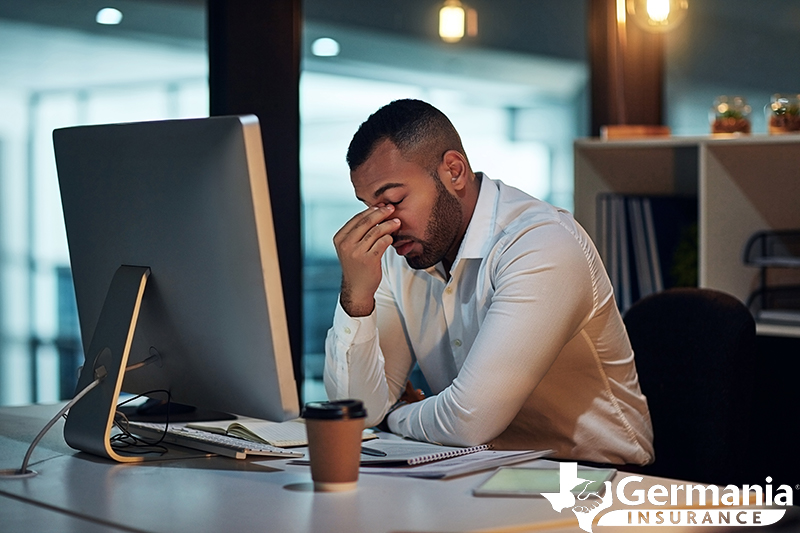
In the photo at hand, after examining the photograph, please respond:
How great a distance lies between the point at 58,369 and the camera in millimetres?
2504

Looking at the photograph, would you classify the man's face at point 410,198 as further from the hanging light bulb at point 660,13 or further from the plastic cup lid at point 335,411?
the hanging light bulb at point 660,13

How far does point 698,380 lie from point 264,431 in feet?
3.12

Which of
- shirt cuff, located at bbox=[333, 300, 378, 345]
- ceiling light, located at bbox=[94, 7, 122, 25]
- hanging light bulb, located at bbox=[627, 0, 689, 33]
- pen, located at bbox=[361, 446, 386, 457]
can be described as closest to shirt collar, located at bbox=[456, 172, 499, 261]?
shirt cuff, located at bbox=[333, 300, 378, 345]

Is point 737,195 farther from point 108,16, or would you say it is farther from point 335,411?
point 335,411

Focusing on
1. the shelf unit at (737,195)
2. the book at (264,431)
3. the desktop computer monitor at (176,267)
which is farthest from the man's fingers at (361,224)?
the shelf unit at (737,195)

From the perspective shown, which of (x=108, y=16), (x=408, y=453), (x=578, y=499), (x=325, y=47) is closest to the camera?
(x=578, y=499)

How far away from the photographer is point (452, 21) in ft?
10.3

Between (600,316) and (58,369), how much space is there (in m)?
1.46

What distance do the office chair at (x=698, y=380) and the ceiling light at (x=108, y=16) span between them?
1.57 m

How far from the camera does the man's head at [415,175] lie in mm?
1970

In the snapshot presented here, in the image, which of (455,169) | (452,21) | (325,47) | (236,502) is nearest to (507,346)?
(455,169)

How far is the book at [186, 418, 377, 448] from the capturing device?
1.58 m

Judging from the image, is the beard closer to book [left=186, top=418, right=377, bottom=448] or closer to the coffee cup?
book [left=186, top=418, right=377, bottom=448]

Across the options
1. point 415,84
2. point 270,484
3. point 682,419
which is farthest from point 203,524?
point 415,84
